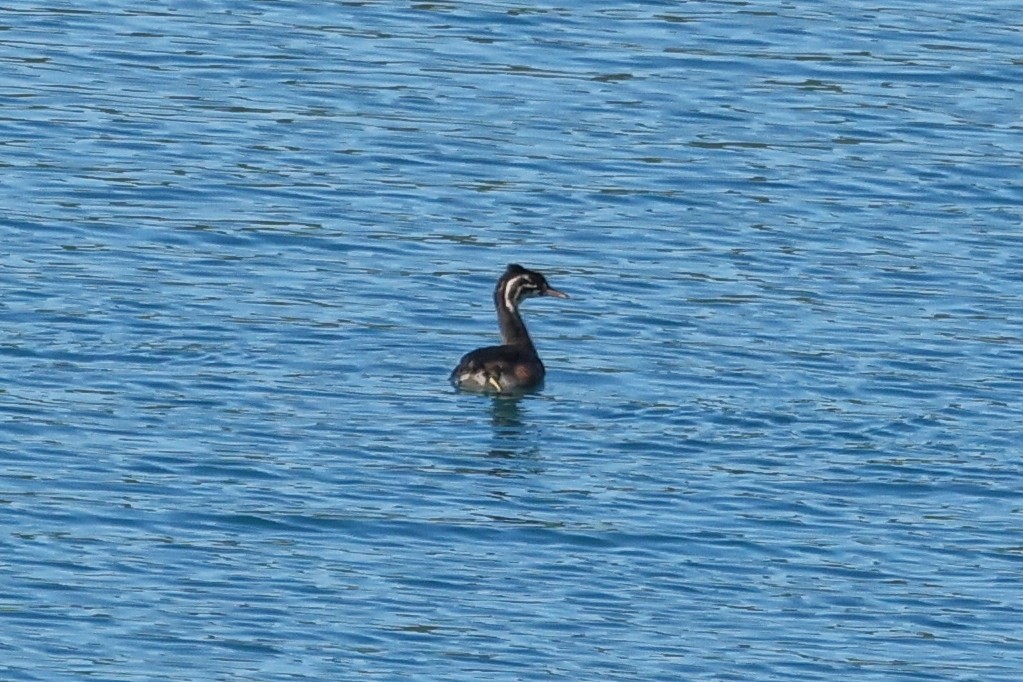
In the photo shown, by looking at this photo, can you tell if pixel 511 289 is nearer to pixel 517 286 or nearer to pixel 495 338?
pixel 517 286

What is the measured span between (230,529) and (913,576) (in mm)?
3541

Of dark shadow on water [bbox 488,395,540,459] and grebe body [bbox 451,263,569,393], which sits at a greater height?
grebe body [bbox 451,263,569,393]

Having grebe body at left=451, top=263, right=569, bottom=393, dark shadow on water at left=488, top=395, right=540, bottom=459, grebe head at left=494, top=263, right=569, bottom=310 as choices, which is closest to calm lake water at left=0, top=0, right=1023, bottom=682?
dark shadow on water at left=488, top=395, right=540, bottom=459

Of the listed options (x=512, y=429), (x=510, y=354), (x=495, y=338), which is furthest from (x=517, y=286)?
(x=512, y=429)

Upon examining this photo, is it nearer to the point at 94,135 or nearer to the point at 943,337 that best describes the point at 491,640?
the point at 943,337

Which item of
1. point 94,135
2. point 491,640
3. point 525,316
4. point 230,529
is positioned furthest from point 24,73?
point 491,640

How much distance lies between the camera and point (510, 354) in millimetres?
18359

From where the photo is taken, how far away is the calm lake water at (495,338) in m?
13.8

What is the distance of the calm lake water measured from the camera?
13.8 meters

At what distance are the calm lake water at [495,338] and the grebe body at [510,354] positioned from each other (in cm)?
16

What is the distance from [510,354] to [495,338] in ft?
5.51

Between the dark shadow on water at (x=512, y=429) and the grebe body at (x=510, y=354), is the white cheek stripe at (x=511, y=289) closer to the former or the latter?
the grebe body at (x=510, y=354)

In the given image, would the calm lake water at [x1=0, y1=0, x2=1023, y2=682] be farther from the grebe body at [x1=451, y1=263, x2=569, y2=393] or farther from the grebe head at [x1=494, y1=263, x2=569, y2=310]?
the grebe head at [x1=494, y1=263, x2=569, y2=310]

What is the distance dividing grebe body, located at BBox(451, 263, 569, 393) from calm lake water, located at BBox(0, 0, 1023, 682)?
6.4 inches
